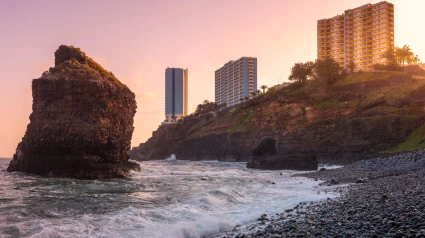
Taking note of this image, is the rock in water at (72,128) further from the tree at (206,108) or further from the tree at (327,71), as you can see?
the tree at (206,108)

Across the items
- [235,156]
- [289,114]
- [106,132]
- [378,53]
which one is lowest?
[235,156]

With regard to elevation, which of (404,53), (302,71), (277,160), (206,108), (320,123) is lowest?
(277,160)

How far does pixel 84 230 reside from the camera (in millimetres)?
10445

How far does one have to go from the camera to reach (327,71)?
9156cm

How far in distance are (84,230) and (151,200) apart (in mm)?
6424

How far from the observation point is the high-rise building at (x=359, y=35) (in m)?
156

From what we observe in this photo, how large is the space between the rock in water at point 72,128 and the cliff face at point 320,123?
29.4 meters

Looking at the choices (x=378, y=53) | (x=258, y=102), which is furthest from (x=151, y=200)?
(x=378, y=53)

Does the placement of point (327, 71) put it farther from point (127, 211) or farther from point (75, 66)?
point (127, 211)

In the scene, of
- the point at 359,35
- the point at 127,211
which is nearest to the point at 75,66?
the point at 127,211

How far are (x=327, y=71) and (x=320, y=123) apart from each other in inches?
1021

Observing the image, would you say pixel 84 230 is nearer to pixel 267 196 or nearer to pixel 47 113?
pixel 267 196

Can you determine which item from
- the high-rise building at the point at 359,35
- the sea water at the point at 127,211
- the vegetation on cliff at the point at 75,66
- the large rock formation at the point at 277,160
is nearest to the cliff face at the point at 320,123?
the large rock formation at the point at 277,160

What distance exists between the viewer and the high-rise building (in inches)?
6132
